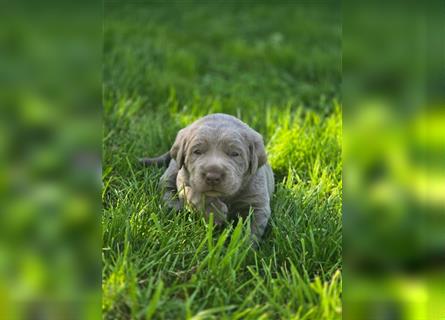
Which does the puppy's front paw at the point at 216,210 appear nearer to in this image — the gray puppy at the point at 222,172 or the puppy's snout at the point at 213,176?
the gray puppy at the point at 222,172

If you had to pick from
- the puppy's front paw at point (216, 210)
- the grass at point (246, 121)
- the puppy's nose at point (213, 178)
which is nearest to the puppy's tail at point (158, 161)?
the grass at point (246, 121)

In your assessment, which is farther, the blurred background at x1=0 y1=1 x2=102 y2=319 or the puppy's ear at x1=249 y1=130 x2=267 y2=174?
the puppy's ear at x1=249 y1=130 x2=267 y2=174

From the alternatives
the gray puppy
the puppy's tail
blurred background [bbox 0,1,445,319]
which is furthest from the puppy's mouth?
blurred background [bbox 0,1,445,319]

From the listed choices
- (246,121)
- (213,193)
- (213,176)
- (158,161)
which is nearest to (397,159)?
(213,176)

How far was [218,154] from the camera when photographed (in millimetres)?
4148

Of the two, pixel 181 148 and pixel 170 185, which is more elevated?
pixel 181 148

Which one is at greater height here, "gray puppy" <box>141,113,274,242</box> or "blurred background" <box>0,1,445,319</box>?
"blurred background" <box>0,1,445,319</box>

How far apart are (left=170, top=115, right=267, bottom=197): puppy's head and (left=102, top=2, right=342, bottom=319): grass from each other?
1.00 feet

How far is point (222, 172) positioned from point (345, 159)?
2245mm

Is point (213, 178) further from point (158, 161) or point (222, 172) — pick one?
point (158, 161)

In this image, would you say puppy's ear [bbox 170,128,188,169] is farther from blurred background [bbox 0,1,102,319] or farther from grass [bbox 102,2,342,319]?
blurred background [bbox 0,1,102,319]

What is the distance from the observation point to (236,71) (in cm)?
929

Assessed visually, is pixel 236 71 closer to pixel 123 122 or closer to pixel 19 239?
pixel 123 122

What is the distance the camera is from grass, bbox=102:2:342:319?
10.2 ft
